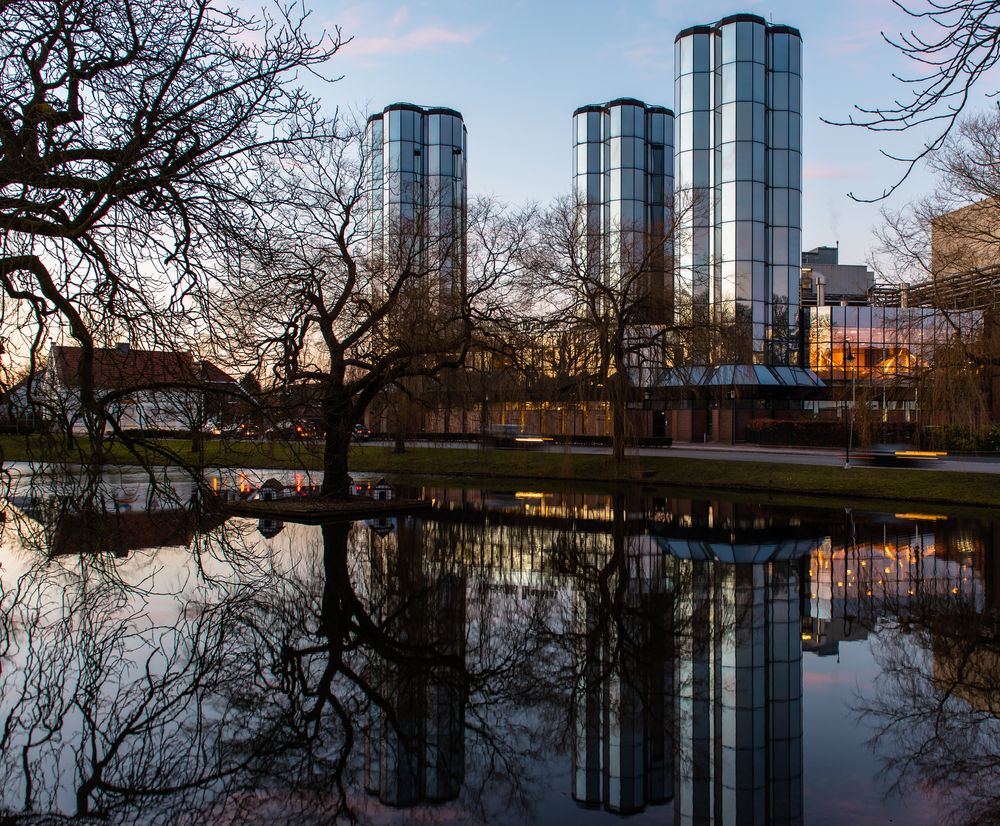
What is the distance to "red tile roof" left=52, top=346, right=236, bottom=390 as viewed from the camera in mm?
6598

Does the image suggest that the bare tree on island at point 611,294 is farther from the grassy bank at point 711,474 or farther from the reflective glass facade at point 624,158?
the reflective glass facade at point 624,158

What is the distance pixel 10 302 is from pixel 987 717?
340 inches

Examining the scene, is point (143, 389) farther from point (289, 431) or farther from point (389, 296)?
point (389, 296)

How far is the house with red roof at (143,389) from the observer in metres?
6.51

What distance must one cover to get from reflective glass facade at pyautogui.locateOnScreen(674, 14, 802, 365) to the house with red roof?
132 ft

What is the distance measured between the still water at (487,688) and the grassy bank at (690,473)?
9.47m

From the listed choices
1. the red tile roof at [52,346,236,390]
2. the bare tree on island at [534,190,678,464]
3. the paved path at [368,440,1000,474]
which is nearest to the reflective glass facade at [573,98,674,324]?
the paved path at [368,440,1000,474]

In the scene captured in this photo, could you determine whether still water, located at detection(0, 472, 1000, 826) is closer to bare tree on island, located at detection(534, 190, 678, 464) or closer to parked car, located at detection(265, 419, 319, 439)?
parked car, located at detection(265, 419, 319, 439)

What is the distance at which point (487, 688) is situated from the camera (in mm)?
7465

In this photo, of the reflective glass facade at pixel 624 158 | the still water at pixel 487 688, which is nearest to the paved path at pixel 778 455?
the still water at pixel 487 688

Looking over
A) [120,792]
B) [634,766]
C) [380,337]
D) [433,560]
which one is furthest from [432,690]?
[380,337]

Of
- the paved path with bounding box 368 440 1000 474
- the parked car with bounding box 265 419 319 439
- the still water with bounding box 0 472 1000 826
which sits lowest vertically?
the still water with bounding box 0 472 1000 826

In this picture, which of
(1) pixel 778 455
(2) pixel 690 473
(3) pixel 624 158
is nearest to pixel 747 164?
(3) pixel 624 158

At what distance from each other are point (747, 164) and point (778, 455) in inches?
728
